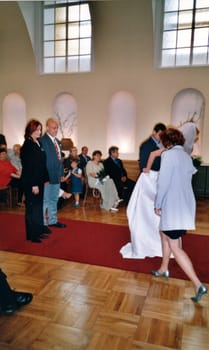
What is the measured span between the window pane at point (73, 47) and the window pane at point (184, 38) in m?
2.94

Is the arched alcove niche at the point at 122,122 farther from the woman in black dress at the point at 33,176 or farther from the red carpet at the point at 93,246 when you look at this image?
the woman in black dress at the point at 33,176

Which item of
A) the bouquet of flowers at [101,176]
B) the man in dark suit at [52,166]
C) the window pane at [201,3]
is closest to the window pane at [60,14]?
the window pane at [201,3]

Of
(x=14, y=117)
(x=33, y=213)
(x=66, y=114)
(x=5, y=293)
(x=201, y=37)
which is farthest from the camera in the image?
(x=14, y=117)

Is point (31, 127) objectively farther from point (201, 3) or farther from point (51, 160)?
point (201, 3)

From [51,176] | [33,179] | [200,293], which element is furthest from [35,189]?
[200,293]

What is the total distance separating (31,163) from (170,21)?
252 inches

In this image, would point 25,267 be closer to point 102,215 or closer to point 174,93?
point 102,215

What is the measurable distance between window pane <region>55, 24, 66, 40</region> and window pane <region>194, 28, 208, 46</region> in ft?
12.4

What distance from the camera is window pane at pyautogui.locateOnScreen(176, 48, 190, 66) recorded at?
302 inches

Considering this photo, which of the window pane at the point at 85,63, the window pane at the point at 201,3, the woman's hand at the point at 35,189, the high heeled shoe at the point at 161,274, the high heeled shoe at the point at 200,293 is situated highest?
the window pane at the point at 201,3

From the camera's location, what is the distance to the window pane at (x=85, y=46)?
838 centimetres

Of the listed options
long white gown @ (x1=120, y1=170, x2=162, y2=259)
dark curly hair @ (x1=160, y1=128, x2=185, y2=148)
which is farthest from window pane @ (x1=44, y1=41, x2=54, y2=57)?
dark curly hair @ (x1=160, y1=128, x2=185, y2=148)

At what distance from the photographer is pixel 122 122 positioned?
843cm

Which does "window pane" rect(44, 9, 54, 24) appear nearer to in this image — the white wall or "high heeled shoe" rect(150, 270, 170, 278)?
the white wall
